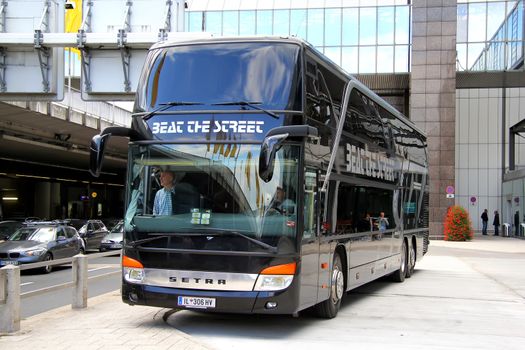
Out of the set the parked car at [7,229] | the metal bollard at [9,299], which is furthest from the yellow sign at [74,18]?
the metal bollard at [9,299]

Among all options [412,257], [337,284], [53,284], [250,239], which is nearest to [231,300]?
[250,239]

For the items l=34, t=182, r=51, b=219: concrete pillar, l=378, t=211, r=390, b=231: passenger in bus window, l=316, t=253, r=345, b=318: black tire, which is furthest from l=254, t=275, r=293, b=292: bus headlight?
l=34, t=182, r=51, b=219: concrete pillar

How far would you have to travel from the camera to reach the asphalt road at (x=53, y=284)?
1167 centimetres

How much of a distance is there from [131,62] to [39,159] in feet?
96.1

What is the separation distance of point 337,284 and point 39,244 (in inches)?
484

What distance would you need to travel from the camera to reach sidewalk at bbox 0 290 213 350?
7.43 meters

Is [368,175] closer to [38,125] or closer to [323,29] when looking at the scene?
[38,125]

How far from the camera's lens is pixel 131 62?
16812 mm

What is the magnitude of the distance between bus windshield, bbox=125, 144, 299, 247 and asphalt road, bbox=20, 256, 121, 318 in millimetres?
2351

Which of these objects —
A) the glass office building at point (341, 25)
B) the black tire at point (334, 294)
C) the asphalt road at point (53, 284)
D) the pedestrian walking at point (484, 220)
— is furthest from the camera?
the glass office building at point (341, 25)

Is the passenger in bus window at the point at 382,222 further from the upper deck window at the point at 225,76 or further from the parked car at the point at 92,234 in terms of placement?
the parked car at the point at 92,234

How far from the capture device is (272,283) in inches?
306

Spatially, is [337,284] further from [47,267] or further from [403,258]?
[47,267]

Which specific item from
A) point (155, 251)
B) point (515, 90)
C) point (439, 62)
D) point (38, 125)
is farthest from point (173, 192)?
point (515, 90)
